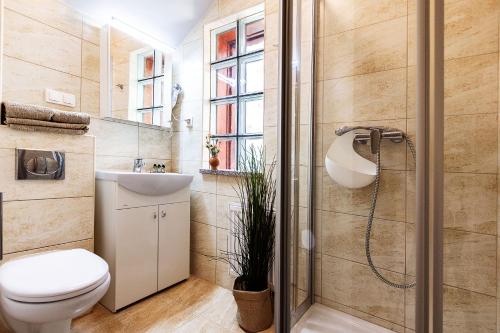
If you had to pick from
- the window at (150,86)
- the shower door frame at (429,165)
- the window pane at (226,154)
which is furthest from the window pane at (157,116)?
the shower door frame at (429,165)

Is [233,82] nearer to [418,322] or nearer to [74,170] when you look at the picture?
[74,170]

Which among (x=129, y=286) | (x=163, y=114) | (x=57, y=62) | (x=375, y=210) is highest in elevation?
(x=57, y=62)

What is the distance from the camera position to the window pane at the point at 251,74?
6.65 ft

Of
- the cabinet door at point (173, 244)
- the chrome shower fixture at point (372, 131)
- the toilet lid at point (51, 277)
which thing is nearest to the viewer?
the toilet lid at point (51, 277)

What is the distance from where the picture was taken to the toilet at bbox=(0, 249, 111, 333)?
93 cm

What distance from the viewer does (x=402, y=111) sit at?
1054mm

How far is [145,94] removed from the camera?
2092 mm

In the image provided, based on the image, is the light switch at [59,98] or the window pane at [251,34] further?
the window pane at [251,34]

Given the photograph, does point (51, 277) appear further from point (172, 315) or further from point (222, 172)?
point (222, 172)

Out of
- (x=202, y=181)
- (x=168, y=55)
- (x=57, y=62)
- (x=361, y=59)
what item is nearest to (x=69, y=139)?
(x=57, y=62)

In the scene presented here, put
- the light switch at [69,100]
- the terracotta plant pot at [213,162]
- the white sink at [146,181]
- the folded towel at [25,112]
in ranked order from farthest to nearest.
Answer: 1. the terracotta plant pot at [213,162]
2. the light switch at [69,100]
3. the white sink at [146,181]
4. the folded towel at [25,112]

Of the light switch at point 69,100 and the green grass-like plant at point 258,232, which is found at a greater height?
the light switch at point 69,100

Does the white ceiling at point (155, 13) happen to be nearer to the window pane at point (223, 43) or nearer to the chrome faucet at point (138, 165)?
the window pane at point (223, 43)

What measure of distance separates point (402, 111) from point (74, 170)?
5.71 ft
